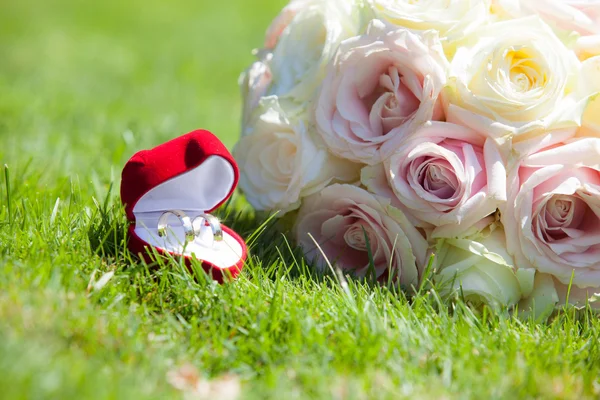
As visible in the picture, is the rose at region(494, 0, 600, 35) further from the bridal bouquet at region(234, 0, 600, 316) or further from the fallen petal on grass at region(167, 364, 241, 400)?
the fallen petal on grass at region(167, 364, 241, 400)

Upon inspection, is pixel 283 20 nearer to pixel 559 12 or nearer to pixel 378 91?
pixel 378 91

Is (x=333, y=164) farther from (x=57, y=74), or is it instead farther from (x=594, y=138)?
(x=57, y=74)

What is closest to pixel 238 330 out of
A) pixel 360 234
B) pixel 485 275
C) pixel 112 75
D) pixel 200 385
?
pixel 200 385

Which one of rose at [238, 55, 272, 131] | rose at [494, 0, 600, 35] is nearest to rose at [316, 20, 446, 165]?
rose at [494, 0, 600, 35]

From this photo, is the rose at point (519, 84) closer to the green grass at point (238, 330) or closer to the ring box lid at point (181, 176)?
the green grass at point (238, 330)

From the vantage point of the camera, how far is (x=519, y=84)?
6.63ft

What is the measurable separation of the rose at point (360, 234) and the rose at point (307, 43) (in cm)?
37

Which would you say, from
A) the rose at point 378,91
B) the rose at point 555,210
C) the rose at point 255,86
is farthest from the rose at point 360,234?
the rose at point 255,86

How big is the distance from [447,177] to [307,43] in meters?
0.74

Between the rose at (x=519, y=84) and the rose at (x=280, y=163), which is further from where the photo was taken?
the rose at (x=280, y=163)

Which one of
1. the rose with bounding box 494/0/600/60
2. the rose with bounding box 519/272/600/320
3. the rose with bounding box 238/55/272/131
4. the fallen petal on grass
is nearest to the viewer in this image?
the fallen petal on grass

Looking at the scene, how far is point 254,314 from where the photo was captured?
1.73 m

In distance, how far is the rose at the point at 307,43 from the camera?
2.27 m

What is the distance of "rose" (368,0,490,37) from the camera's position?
2.08m
